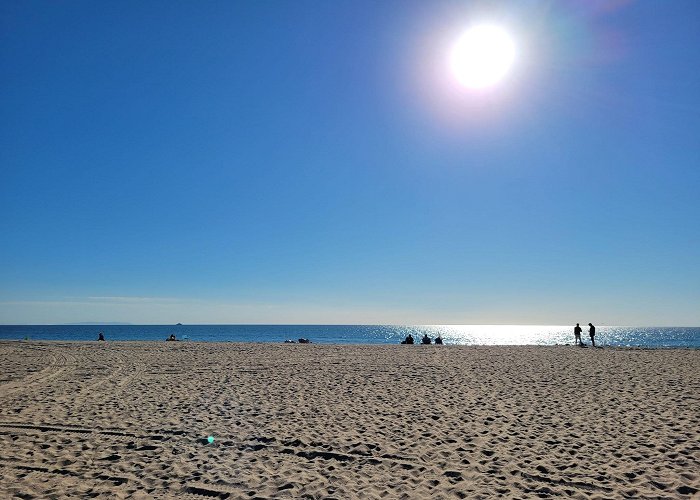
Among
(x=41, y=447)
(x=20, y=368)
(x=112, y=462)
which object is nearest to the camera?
(x=112, y=462)

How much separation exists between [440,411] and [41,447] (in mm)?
9803

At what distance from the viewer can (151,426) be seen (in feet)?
34.4

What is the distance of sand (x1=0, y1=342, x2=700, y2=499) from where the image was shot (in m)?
7.14

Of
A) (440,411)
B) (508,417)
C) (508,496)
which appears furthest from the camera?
(440,411)

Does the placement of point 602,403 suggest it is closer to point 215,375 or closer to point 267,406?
point 267,406

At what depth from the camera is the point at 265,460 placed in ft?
27.4

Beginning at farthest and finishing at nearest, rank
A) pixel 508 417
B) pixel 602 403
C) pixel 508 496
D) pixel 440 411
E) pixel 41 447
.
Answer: pixel 602 403 → pixel 440 411 → pixel 508 417 → pixel 41 447 → pixel 508 496

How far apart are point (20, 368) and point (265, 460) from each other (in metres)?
18.9

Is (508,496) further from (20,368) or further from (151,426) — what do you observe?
(20,368)

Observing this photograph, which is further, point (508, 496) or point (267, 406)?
point (267, 406)

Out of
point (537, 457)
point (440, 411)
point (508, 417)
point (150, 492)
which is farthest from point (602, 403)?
point (150, 492)

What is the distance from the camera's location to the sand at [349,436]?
7145 millimetres

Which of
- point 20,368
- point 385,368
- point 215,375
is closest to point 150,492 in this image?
point 215,375

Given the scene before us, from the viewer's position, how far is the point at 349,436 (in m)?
9.74
